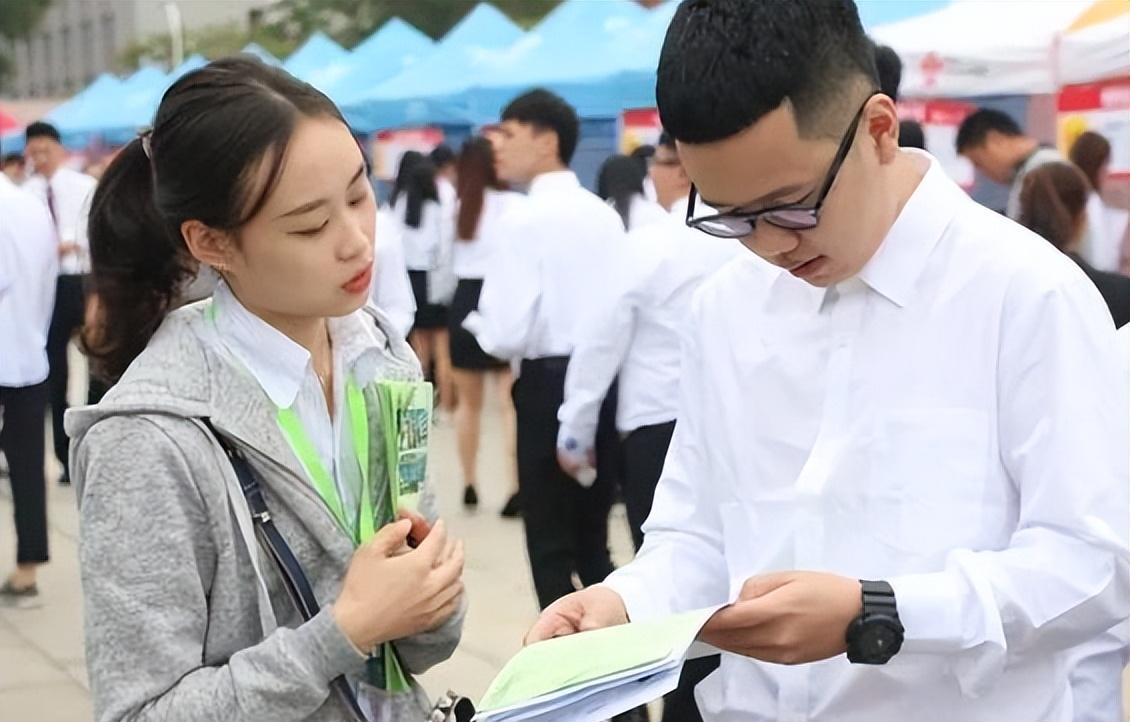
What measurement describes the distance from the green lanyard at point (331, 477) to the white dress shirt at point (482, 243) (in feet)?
21.5

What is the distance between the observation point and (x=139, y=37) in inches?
2653

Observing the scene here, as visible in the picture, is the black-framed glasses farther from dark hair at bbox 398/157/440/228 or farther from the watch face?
dark hair at bbox 398/157/440/228

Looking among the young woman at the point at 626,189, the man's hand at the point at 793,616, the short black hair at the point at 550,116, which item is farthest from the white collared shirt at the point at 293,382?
the young woman at the point at 626,189

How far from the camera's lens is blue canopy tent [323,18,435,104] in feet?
59.0

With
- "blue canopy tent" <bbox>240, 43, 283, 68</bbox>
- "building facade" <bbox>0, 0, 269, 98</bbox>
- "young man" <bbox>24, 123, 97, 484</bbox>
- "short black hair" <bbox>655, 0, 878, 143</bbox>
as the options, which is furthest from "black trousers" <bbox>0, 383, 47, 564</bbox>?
"building facade" <bbox>0, 0, 269, 98</bbox>

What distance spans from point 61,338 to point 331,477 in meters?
7.65

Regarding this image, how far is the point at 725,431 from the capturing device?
1952 mm

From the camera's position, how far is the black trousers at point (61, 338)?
29.8ft

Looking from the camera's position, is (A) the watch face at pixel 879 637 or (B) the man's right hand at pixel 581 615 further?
(B) the man's right hand at pixel 581 615

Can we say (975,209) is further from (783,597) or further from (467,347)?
(467,347)

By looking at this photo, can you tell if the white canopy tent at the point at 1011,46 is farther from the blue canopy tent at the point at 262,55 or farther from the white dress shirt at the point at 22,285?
the white dress shirt at the point at 22,285

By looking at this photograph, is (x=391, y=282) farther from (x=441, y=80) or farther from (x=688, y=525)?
(x=441, y=80)

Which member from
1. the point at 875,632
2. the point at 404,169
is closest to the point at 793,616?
the point at 875,632

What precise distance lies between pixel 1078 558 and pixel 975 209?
0.46 metres
